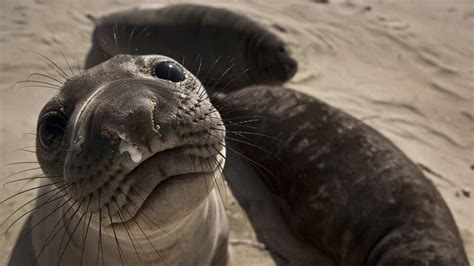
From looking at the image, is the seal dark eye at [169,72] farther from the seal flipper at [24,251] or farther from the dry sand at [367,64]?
the dry sand at [367,64]

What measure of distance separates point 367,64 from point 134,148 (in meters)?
4.52

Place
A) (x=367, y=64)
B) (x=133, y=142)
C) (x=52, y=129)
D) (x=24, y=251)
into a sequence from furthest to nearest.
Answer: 1. (x=367, y=64)
2. (x=24, y=251)
3. (x=52, y=129)
4. (x=133, y=142)

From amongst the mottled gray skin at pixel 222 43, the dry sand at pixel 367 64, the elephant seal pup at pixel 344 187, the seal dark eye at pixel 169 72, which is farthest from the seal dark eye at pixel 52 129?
the mottled gray skin at pixel 222 43

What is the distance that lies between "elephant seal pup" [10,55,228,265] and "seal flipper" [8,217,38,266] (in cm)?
90

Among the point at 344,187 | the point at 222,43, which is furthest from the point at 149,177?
the point at 222,43

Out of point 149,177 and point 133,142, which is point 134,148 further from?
point 149,177

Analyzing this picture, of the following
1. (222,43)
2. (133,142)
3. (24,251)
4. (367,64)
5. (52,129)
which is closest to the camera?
(133,142)

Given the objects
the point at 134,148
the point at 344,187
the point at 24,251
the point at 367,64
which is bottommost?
the point at 24,251

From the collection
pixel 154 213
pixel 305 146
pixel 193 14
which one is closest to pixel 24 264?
pixel 154 213

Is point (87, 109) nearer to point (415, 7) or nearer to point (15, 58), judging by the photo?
point (15, 58)

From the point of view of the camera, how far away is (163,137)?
1.75m

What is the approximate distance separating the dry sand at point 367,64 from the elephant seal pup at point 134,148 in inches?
65.6

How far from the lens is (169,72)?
2.25 metres

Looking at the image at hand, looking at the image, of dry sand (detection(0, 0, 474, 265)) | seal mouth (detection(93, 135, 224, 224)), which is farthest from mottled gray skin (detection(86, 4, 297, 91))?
seal mouth (detection(93, 135, 224, 224))
